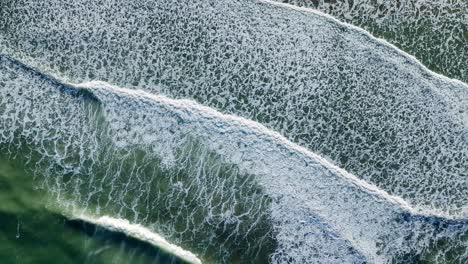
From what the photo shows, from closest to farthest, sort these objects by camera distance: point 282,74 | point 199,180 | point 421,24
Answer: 1. point 199,180
2. point 282,74
3. point 421,24

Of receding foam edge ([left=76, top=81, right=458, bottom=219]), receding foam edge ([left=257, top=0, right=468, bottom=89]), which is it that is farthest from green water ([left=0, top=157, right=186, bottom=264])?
receding foam edge ([left=257, top=0, right=468, bottom=89])

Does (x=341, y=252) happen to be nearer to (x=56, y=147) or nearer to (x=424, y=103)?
(x=424, y=103)

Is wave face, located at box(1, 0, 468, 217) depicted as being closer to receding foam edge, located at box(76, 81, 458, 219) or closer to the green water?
receding foam edge, located at box(76, 81, 458, 219)

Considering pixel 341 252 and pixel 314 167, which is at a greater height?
pixel 314 167

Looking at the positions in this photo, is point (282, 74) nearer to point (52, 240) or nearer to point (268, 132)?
point (268, 132)

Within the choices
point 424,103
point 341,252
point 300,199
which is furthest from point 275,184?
point 424,103

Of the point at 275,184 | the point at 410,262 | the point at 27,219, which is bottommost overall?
the point at 27,219

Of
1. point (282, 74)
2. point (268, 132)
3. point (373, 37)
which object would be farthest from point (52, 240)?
point (373, 37)
